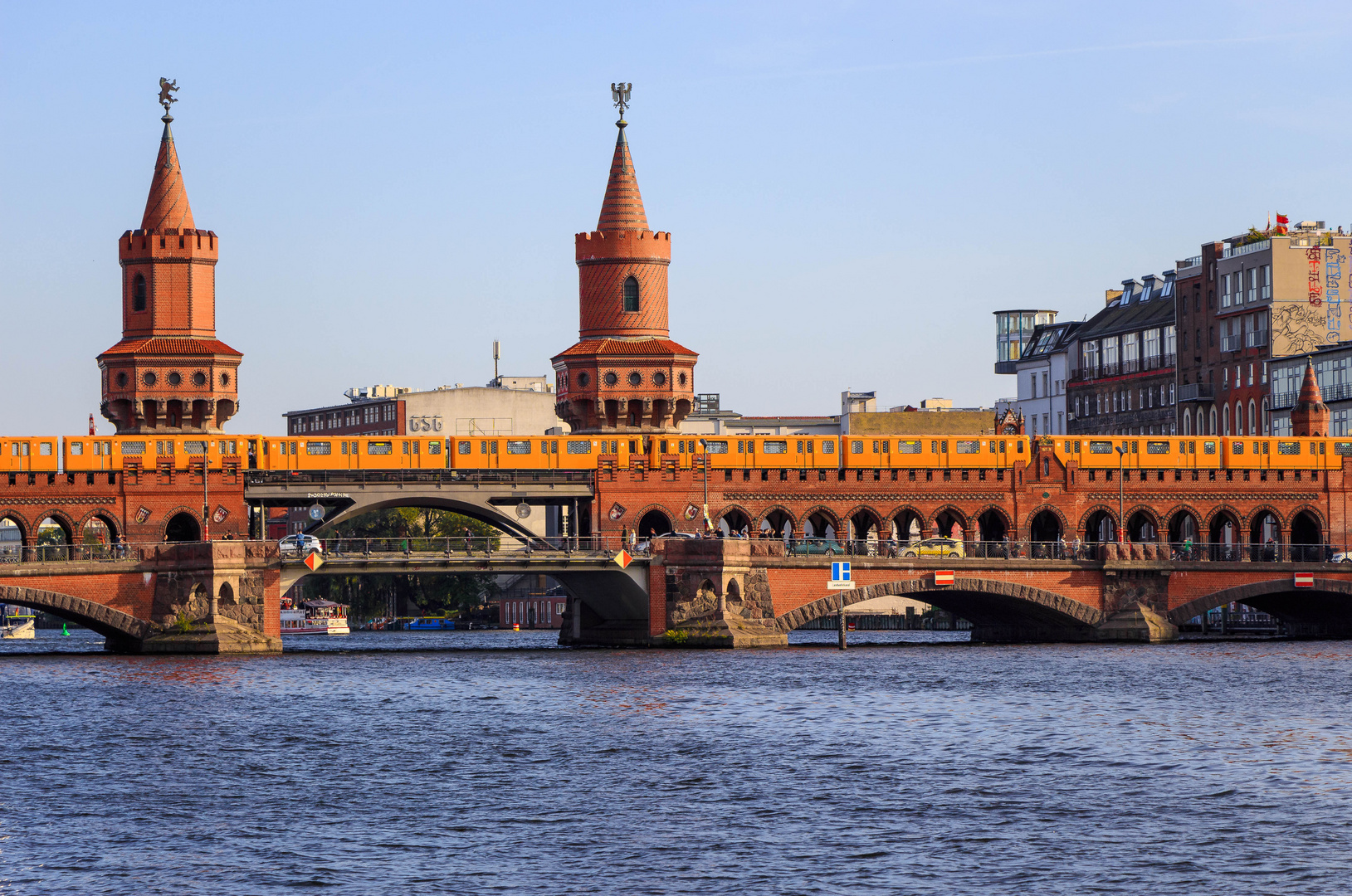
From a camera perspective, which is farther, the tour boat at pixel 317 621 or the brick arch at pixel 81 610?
the tour boat at pixel 317 621

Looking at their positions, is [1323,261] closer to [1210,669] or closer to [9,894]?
[1210,669]

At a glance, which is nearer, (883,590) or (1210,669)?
(1210,669)

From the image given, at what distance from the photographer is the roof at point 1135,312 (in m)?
165

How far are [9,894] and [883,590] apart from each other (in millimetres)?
65280

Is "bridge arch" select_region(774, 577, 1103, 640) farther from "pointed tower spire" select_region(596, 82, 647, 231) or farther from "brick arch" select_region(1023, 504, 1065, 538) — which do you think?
"pointed tower spire" select_region(596, 82, 647, 231)

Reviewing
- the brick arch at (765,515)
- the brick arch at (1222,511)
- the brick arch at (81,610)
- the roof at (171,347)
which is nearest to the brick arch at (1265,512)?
the brick arch at (1222,511)

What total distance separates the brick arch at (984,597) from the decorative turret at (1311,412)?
81.3 ft

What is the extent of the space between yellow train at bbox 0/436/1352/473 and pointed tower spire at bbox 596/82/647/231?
12658mm

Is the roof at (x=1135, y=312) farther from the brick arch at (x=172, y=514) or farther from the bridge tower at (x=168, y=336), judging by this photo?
the brick arch at (x=172, y=514)

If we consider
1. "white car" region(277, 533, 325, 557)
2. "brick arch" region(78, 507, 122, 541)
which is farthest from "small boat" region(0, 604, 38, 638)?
"white car" region(277, 533, 325, 557)

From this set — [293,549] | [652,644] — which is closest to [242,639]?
[293,549]

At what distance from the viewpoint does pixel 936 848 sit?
1847 inches

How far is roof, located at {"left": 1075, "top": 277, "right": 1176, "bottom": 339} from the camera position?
542 feet

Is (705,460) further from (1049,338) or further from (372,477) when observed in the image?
(1049,338)
